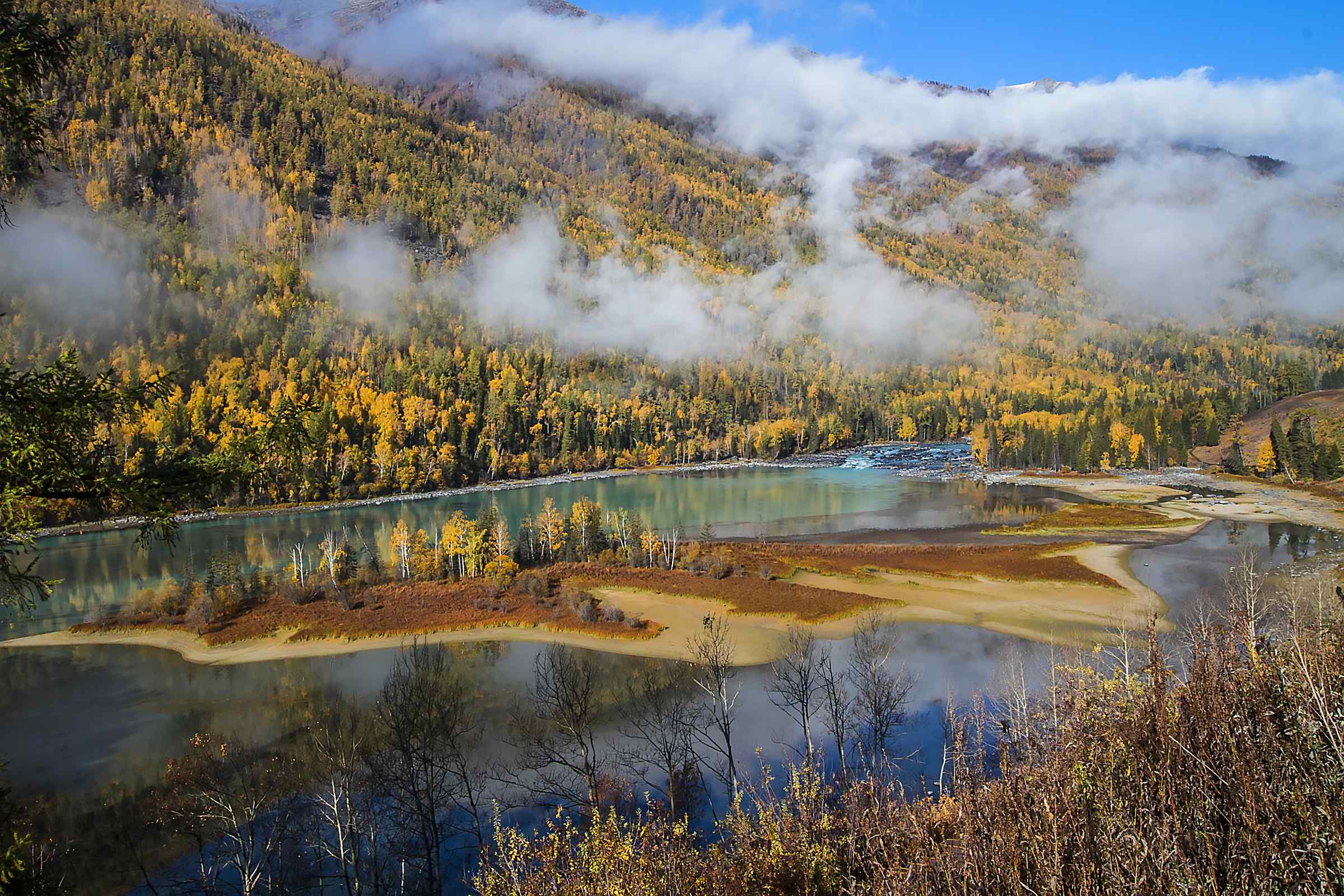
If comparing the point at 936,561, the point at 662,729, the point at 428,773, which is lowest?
the point at 936,561

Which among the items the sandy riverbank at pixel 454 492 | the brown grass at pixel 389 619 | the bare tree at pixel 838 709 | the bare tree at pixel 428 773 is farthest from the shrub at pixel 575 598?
the sandy riverbank at pixel 454 492

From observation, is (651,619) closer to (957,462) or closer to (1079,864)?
(1079,864)

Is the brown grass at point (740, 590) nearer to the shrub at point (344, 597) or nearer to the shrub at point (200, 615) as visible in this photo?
the shrub at point (344, 597)

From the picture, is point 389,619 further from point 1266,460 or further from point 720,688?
point 1266,460

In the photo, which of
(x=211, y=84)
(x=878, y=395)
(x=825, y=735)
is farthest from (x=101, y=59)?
(x=825, y=735)

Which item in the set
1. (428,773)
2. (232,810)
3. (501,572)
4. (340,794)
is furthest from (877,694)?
(501,572)
